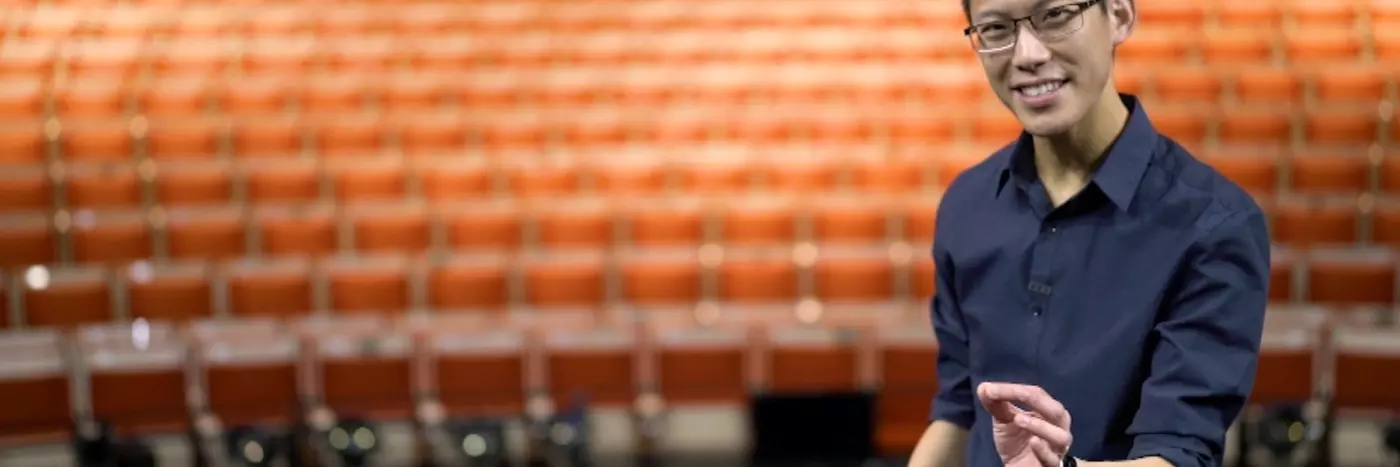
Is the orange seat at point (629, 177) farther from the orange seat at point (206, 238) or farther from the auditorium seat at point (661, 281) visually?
the orange seat at point (206, 238)

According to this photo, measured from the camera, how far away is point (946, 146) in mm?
1761

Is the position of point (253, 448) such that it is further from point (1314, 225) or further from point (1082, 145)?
point (1314, 225)

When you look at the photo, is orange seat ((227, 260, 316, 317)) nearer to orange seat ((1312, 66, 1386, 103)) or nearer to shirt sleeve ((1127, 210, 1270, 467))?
shirt sleeve ((1127, 210, 1270, 467))

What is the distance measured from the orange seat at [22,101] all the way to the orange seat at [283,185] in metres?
0.41

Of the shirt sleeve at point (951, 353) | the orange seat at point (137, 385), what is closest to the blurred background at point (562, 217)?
the orange seat at point (137, 385)

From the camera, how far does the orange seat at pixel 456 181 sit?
166cm

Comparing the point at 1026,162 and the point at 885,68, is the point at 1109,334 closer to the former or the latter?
the point at 1026,162

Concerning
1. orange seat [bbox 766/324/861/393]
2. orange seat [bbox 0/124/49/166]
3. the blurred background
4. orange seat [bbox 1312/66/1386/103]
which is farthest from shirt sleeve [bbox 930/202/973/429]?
orange seat [bbox 1312/66/1386/103]

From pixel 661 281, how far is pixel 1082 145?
117 cm

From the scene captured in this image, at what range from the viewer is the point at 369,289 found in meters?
1.41

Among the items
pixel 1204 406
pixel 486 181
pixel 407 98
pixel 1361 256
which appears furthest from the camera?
pixel 407 98

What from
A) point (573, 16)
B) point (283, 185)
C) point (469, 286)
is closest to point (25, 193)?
point (283, 185)

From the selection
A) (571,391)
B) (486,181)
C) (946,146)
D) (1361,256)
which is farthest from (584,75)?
(1361,256)

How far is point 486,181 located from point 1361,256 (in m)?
0.98
